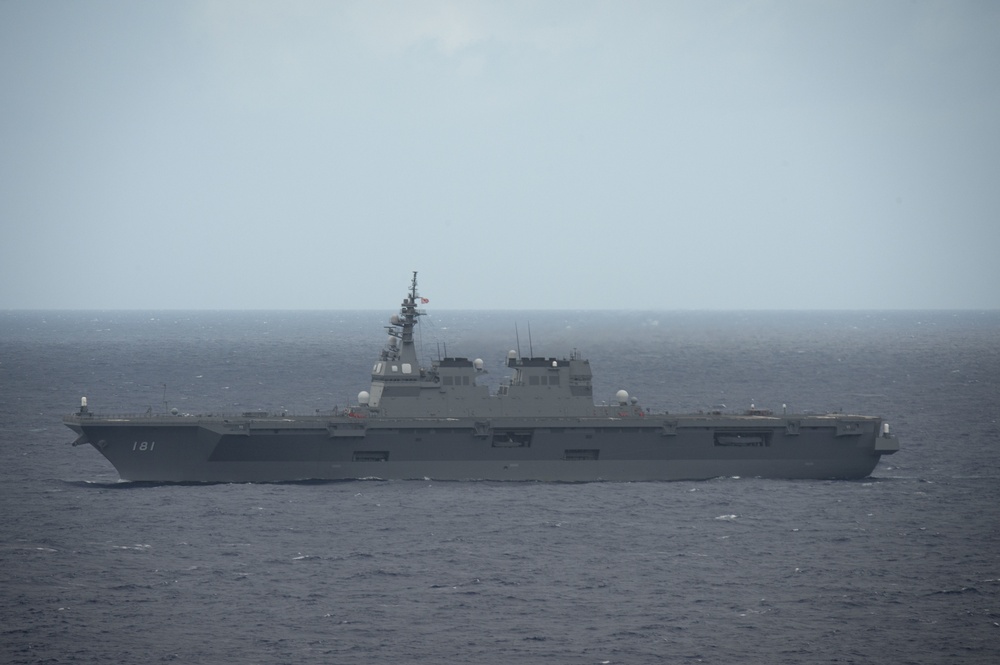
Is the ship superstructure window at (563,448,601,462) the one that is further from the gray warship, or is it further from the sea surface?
the sea surface

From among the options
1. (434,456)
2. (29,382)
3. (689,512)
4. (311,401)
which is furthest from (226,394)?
(689,512)

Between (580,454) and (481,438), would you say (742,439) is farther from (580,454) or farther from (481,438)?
(481,438)

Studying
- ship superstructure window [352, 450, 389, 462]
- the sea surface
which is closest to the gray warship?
ship superstructure window [352, 450, 389, 462]

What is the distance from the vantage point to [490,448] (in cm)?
4347

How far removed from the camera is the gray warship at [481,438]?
138ft

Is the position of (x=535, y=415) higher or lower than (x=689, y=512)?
higher

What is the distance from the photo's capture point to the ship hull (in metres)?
41.8

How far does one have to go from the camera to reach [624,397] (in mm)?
44844

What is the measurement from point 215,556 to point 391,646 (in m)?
8.45

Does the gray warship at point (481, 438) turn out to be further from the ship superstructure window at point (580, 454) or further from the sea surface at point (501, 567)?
the sea surface at point (501, 567)

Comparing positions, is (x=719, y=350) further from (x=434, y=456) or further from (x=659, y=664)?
(x=659, y=664)

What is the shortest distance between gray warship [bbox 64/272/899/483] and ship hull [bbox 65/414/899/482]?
37 millimetres

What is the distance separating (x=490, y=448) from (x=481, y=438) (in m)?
0.51

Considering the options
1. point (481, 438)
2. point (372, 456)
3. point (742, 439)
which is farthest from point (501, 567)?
point (742, 439)
